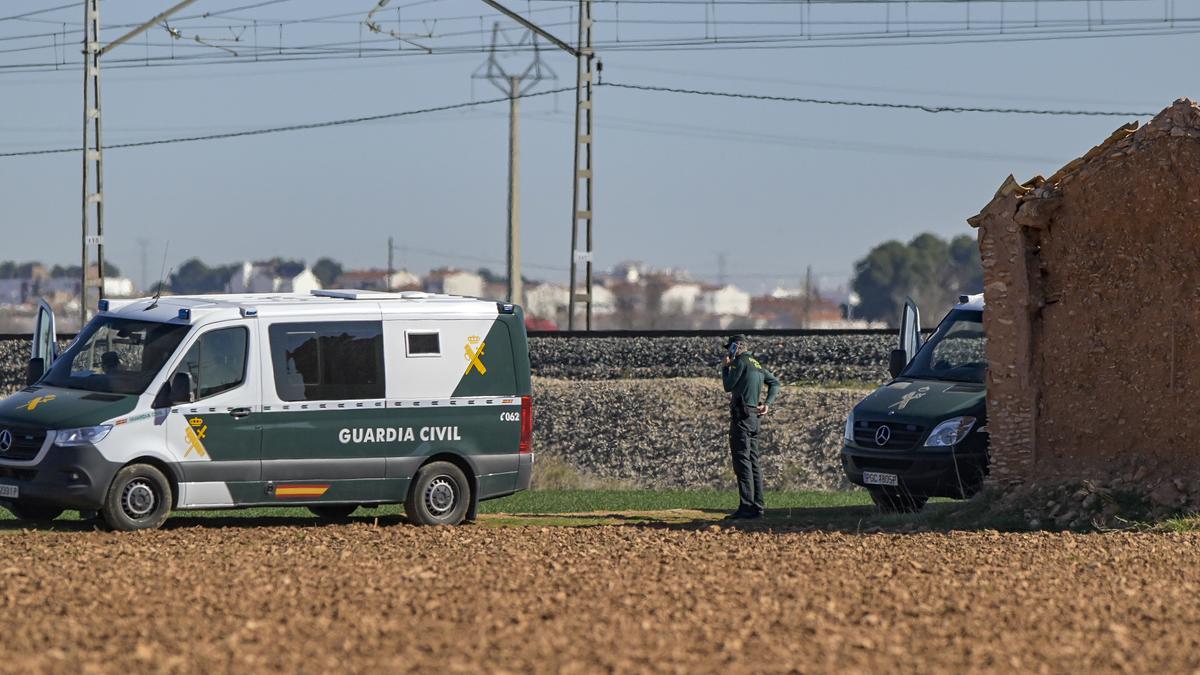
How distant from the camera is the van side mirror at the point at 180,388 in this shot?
50.4 feet

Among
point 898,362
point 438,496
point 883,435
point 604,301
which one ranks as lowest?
point 438,496

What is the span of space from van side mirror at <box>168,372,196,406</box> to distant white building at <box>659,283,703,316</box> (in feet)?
437

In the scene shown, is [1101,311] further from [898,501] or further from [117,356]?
[117,356]

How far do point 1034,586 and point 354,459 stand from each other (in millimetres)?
6761

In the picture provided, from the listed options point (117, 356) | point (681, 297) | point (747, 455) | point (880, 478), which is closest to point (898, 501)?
point (880, 478)

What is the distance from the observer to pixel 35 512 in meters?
15.7

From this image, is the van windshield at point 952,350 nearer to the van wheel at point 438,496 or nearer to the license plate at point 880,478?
the license plate at point 880,478

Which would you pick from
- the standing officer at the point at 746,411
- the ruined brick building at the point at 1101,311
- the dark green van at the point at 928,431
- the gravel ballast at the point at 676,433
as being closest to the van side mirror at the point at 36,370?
the standing officer at the point at 746,411

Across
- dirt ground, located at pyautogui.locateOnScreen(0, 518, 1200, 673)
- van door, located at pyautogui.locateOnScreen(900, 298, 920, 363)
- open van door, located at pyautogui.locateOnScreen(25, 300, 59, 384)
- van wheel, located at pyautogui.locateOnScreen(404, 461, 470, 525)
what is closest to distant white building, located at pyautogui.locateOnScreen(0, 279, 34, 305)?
open van door, located at pyautogui.locateOnScreen(25, 300, 59, 384)

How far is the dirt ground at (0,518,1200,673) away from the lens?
8.99 meters

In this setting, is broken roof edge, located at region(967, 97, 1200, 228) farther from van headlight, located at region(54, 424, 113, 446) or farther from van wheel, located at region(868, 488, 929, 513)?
van headlight, located at region(54, 424, 113, 446)

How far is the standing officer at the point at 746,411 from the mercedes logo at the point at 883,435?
1090mm

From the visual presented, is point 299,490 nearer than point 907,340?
Yes

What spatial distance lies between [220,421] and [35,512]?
5.96 feet
